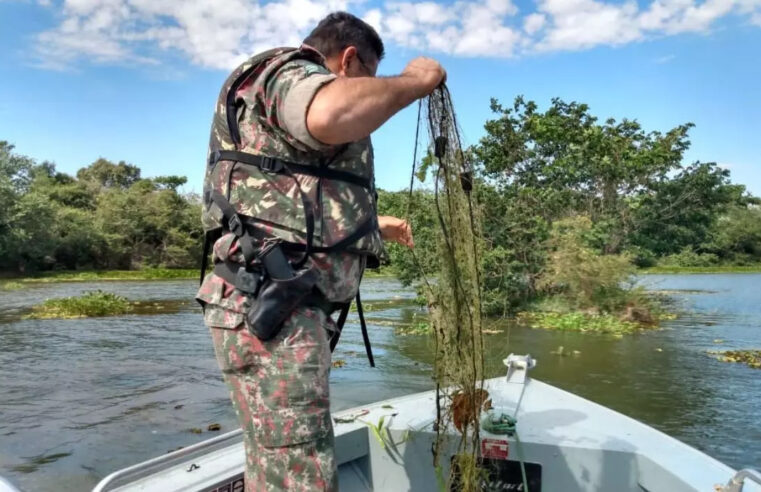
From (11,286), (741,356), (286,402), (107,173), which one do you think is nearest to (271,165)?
(286,402)

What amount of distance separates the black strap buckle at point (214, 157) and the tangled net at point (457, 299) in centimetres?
83

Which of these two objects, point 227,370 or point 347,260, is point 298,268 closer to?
point 347,260

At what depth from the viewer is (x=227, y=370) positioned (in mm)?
1792

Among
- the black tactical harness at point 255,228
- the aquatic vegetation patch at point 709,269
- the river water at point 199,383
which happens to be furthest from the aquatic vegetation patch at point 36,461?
the aquatic vegetation patch at point 709,269

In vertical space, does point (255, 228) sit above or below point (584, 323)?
above

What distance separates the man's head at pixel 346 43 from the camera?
190cm

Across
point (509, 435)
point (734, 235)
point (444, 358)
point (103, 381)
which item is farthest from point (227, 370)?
point (734, 235)

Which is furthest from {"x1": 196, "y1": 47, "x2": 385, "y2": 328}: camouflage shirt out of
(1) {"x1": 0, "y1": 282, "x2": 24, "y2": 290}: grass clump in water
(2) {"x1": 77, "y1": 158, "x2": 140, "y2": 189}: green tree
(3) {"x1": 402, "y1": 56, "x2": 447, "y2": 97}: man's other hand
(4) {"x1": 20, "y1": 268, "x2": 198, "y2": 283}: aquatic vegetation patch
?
(2) {"x1": 77, "y1": 158, "x2": 140, "y2": 189}: green tree

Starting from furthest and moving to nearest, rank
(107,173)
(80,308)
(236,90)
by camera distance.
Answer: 1. (107,173)
2. (80,308)
3. (236,90)

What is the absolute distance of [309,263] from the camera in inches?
70.3

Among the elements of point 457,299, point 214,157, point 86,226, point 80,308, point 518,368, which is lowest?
point 80,308

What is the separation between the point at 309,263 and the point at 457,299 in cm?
84

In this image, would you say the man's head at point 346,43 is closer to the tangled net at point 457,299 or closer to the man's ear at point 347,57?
the man's ear at point 347,57

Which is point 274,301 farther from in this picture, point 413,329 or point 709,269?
point 709,269
